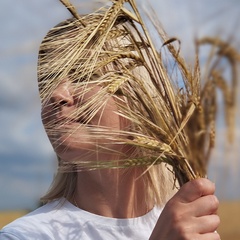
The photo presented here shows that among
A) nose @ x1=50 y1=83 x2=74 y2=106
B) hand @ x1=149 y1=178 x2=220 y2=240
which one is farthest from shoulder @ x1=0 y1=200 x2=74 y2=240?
hand @ x1=149 y1=178 x2=220 y2=240

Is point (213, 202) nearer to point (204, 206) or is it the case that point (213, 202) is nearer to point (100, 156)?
point (204, 206)

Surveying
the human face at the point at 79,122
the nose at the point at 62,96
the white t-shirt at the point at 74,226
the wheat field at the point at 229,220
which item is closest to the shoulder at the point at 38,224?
the white t-shirt at the point at 74,226

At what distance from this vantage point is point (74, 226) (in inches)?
59.6

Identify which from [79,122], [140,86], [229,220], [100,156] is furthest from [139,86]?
[229,220]

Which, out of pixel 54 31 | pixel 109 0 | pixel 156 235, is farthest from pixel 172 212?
pixel 54 31

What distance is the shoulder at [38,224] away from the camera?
4.74ft

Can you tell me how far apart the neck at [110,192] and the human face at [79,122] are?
0.14 meters

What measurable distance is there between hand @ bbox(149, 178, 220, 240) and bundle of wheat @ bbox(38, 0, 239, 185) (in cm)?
4

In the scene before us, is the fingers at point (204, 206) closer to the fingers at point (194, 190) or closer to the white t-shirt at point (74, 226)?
the fingers at point (194, 190)

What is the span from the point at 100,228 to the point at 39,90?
0.46m

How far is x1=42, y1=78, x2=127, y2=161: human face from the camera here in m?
1.23

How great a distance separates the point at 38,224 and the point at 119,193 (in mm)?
258

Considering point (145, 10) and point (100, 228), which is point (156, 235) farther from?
point (145, 10)

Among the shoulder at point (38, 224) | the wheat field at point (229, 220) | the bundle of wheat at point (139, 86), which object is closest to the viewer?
the bundle of wheat at point (139, 86)
